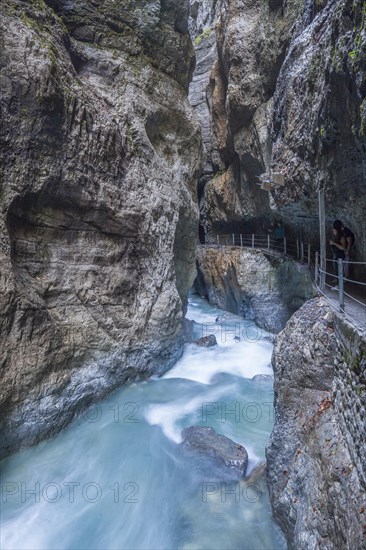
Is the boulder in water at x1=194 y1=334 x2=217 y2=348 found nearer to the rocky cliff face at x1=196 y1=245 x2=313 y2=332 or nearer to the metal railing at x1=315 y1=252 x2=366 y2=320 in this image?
the rocky cliff face at x1=196 y1=245 x2=313 y2=332

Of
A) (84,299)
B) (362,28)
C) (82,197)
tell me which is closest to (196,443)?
(84,299)

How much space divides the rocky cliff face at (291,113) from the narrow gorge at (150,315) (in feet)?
0.28

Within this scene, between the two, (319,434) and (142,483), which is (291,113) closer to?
(319,434)

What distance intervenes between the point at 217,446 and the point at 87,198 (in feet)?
22.7

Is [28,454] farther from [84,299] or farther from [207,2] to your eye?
[207,2]

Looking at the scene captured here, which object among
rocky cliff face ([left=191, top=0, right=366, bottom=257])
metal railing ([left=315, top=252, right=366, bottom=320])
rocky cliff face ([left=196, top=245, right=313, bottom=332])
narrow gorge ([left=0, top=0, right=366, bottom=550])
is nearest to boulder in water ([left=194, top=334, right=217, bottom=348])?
narrow gorge ([left=0, top=0, right=366, bottom=550])

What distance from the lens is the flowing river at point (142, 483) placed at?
5.28 m

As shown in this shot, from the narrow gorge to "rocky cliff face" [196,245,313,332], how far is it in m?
0.40

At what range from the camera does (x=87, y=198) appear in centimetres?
870

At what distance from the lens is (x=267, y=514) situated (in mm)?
5430

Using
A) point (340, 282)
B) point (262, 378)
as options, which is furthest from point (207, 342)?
point (340, 282)

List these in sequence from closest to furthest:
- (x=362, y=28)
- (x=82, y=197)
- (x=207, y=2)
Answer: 1. (x=362, y=28)
2. (x=82, y=197)
3. (x=207, y=2)

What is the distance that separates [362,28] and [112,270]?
7.60 m

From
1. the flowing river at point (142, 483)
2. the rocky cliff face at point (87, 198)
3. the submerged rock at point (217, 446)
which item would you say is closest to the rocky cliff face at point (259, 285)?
the rocky cliff face at point (87, 198)
